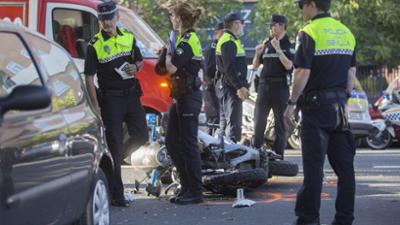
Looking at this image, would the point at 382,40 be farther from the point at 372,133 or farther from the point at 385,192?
the point at 385,192

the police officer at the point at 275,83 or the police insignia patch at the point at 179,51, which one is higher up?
the police insignia patch at the point at 179,51

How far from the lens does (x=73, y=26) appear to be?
1162 centimetres

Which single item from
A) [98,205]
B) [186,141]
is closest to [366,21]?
[186,141]

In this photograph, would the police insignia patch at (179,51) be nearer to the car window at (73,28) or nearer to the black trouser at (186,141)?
the black trouser at (186,141)

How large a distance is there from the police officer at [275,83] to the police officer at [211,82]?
1.80 meters

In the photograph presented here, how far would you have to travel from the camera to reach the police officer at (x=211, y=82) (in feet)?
40.9

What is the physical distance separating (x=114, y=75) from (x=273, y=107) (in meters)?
3.13

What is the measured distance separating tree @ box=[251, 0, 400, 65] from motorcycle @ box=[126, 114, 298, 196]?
1488 cm

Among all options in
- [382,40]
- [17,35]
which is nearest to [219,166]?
[17,35]

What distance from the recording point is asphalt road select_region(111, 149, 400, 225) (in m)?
7.24

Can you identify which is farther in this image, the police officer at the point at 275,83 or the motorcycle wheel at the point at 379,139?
the motorcycle wheel at the point at 379,139

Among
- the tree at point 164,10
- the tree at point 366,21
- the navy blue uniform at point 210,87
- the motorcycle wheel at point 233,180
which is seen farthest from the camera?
the tree at point 164,10

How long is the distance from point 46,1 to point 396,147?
8.12 metres

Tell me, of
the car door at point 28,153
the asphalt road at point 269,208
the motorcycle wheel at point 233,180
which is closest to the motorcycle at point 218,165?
the motorcycle wheel at point 233,180
